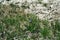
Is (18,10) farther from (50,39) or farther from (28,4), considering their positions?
(50,39)

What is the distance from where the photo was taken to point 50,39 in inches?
268

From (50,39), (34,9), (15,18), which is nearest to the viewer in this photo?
(50,39)

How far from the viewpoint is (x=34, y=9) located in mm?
7863

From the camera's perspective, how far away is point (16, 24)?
7184 millimetres

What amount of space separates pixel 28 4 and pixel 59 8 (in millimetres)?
866

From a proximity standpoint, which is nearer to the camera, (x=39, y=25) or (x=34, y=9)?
(x=39, y=25)

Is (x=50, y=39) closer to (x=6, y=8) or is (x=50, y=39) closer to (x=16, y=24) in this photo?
(x=16, y=24)

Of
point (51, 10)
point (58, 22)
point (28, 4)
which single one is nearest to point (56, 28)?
point (58, 22)

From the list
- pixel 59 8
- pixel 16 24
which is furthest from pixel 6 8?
pixel 59 8

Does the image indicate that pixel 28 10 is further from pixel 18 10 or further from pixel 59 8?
pixel 59 8

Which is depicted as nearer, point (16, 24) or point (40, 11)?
point (16, 24)

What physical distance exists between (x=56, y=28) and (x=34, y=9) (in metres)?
1.06

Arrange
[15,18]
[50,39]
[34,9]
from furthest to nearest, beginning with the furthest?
[34,9], [15,18], [50,39]

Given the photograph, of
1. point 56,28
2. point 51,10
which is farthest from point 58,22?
point 51,10
